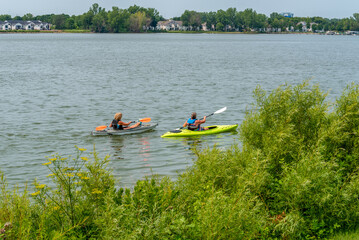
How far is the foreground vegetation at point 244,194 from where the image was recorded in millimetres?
8141

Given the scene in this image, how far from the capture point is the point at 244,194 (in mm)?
9422

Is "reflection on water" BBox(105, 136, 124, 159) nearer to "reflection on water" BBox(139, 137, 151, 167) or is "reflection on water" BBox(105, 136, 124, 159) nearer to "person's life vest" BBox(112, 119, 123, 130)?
"person's life vest" BBox(112, 119, 123, 130)

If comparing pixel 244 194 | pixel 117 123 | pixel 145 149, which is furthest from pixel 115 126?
pixel 244 194

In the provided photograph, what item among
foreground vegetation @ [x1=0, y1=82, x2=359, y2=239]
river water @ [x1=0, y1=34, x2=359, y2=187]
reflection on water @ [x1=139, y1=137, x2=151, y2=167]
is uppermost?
foreground vegetation @ [x1=0, y1=82, x2=359, y2=239]

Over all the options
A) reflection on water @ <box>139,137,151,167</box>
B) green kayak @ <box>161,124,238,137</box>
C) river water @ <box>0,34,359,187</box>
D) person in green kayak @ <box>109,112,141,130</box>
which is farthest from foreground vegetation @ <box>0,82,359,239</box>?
person in green kayak @ <box>109,112,141,130</box>

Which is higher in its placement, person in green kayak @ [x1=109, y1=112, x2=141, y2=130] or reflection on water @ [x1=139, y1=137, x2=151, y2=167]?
person in green kayak @ [x1=109, y1=112, x2=141, y2=130]

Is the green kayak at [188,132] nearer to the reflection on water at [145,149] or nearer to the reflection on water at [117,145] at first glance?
the reflection on water at [145,149]

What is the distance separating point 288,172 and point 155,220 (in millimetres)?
3483

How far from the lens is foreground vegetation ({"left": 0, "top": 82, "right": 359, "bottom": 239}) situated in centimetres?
814

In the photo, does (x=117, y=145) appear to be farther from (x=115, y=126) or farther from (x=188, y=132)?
(x=188, y=132)

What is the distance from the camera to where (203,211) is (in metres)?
8.13

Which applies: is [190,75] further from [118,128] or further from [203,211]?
[203,211]

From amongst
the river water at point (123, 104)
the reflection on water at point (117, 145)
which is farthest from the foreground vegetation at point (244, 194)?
the reflection on water at point (117, 145)

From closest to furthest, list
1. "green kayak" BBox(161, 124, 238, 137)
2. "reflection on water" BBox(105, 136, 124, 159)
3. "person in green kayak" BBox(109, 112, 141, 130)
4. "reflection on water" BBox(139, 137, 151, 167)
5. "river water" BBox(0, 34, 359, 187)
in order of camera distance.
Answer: "river water" BBox(0, 34, 359, 187) → "reflection on water" BBox(139, 137, 151, 167) → "reflection on water" BBox(105, 136, 124, 159) → "green kayak" BBox(161, 124, 238, 137) → "person in green kayak" BBox(109, 112, 141, 130)
